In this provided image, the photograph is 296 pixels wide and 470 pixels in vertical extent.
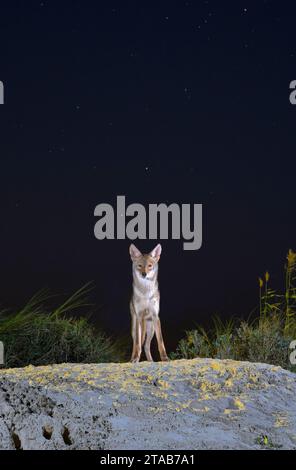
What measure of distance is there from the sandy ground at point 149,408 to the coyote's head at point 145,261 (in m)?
1.29

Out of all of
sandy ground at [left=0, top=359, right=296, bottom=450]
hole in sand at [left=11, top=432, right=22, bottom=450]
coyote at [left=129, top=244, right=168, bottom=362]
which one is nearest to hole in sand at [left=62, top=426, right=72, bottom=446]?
sandy ground at [left=0, top=359, right=296, bottom=450]

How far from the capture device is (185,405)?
14.2 feet

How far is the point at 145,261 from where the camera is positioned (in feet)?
20.9

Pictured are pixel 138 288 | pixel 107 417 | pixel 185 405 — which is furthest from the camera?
pixel 138 288

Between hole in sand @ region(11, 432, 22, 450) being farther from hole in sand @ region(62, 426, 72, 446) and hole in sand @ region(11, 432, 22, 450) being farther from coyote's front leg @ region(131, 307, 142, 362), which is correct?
coyote's front leg @ region(131, 307, 142, 362)

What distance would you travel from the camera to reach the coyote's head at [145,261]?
20.8 ft

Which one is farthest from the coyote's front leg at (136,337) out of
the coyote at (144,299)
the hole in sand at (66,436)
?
the hole in sand at (66,436)

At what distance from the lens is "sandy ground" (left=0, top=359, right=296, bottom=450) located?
12.3ft

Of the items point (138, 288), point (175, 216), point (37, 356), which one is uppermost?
point (175, 216)

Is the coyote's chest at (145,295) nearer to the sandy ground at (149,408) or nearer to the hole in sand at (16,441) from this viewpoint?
the sandy ground at (149,408)

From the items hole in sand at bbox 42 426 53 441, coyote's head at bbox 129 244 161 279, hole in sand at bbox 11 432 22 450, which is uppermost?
coyote's head at bbox 129 244 161 279

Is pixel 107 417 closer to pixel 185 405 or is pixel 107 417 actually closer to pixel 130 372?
pixel 185 405
